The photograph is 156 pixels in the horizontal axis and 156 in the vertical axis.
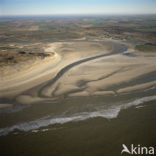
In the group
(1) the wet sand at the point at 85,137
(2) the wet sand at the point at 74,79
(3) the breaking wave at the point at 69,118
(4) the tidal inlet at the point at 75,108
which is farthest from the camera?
(2) the wet sand at the point at 74,79

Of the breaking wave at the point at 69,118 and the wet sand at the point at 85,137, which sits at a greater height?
the breaking wave at the point at 69,118

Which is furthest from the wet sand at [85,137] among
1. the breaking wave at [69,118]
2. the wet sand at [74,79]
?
the wet sand at [74,79]

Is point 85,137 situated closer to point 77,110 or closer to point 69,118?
point 69,118

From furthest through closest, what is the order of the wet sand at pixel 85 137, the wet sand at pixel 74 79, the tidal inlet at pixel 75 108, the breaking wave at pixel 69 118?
1. the wet sand at pixel 74 79
2. the breaking wave at pixel 69 118
3. the tidal inlet at pixel 75 108
4. the wet sand at pixel 85 137

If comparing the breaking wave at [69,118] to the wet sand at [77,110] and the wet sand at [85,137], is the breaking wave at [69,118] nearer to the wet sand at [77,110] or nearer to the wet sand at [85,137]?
the wet sand at [77,110]

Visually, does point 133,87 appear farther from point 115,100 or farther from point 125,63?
point 125,63

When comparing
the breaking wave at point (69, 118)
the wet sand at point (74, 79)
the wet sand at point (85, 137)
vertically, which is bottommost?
the wet sand at point (85, 137)

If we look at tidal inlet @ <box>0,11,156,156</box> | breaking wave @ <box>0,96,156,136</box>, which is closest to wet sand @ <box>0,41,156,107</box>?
tidal inlet @ <box>0,11,156,156</box>

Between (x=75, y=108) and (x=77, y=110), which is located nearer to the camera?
(x=77, y=110)

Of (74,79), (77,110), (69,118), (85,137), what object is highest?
(74,79)

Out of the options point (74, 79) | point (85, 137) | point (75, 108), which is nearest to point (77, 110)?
point (75, 108)

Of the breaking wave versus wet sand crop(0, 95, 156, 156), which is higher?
the breaking wave

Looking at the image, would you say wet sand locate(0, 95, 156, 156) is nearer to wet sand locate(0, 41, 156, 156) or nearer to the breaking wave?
wet sand locate(0, 41, 156, 156)
